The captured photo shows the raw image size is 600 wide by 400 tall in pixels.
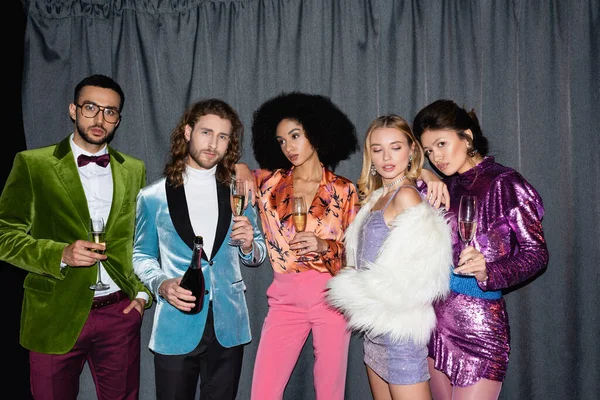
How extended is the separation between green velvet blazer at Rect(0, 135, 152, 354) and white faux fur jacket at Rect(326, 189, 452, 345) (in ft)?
4.65

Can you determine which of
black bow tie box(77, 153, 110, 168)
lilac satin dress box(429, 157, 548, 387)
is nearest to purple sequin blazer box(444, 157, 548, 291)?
lilac satin dress box(429, 157, 548, 387)

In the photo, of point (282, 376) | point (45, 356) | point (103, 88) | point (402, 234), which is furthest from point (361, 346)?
point (103, 88)

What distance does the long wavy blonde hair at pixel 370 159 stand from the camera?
2.50 m

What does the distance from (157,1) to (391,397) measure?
10.2ft

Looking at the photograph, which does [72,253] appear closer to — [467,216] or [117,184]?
[117,184]

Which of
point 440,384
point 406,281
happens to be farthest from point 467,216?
point 440,384

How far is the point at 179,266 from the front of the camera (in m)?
2.60

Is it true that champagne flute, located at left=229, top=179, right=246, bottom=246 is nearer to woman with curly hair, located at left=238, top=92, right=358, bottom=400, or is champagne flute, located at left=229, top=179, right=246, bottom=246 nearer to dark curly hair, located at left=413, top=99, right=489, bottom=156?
woman with curly hair, located at left=238, top=92, right=358, bottom=400

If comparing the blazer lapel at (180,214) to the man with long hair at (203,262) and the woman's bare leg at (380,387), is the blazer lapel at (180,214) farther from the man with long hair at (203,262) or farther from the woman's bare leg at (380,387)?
the woman's bare leg at (380,387)

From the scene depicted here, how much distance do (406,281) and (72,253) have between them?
5.49ft

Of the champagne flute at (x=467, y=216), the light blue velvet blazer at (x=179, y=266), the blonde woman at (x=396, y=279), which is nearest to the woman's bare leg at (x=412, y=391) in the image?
the blonde woman at (x=396, y=279)

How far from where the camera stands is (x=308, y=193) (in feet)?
9.61

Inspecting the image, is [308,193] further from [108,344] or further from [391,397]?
[108,344]

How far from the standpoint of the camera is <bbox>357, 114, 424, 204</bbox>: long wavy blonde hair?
8.21 ft
